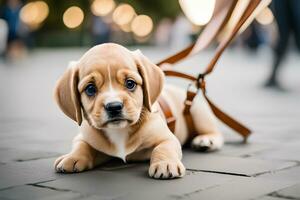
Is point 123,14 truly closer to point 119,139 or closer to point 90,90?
point 119,139

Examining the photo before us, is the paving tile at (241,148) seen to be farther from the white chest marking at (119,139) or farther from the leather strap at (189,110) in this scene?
the white chest marking at (119,139)

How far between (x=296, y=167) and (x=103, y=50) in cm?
146

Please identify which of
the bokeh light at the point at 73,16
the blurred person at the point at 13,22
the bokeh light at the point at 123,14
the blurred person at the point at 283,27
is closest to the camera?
the blurred person at the point at 283,27

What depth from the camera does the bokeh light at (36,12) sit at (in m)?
55.2

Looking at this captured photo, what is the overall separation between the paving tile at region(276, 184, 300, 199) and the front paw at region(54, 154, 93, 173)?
133 centimetres

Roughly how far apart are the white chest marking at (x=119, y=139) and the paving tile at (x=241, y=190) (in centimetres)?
84

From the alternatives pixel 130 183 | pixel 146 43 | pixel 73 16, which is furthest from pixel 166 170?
pixel 73 16

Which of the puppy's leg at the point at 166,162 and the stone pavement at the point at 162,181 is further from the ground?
the puppy's leg at the point at 166,162

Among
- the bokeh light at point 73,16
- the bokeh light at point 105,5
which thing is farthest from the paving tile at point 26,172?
the bokeh light at point 105,5

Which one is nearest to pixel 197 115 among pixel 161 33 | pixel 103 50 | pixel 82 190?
pixel 103 50

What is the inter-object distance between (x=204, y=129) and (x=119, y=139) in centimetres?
118

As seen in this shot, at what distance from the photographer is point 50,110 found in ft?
29.8

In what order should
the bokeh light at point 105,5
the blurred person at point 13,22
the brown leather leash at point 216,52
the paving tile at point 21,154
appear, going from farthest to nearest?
1. the bokeh light at point 105,5
2. the blurred person at point 13,22
3. the brown leather leash at point 216,52
4. the paving tile at point 21,154

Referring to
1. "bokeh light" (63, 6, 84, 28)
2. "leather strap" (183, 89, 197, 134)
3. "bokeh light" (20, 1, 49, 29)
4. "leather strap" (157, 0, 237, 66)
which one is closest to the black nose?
"leather strap" (183, 89, 197, 134)
